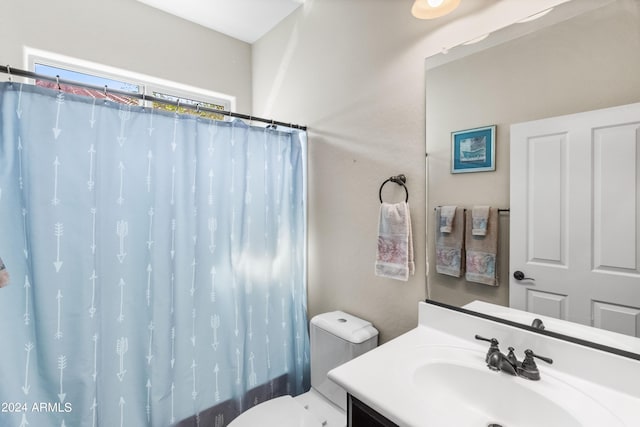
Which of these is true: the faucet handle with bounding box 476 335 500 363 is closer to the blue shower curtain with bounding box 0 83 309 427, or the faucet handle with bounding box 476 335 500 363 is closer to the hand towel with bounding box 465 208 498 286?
the hand towel with bounding box 465 208 498 286

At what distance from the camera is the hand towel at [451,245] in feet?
4.02

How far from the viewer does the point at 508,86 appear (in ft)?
3.55

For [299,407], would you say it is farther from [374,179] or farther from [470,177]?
[470,177]

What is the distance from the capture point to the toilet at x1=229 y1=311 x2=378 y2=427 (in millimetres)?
1334

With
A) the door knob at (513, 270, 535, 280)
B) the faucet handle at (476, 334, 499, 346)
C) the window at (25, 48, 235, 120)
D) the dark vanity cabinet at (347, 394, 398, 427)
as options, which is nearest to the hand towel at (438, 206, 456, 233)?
the door knob at (513, 270, 535, 280)

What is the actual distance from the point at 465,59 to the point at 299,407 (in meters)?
1.70

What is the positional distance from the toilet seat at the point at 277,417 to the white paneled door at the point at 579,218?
1.01m

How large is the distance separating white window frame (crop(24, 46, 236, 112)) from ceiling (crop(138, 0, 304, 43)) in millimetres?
472

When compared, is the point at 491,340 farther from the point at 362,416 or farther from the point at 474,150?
the point at 474,150

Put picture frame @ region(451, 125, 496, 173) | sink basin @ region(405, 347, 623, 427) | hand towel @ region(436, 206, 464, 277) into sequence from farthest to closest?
1. hand towel @ region(436, 206, 464, 277)
2. picture frame @ region(451, 125, 496, 173)
3. sink basin @ region(405, 347, 623, 427)

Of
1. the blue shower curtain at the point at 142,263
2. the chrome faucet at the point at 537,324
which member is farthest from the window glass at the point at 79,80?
the chrome faucet at the point at 537,324

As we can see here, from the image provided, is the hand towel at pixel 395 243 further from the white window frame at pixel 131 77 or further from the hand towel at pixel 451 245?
the white window frame at pixel 131 77

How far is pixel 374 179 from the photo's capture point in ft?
5.15

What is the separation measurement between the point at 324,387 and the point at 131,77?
7.47 ft
